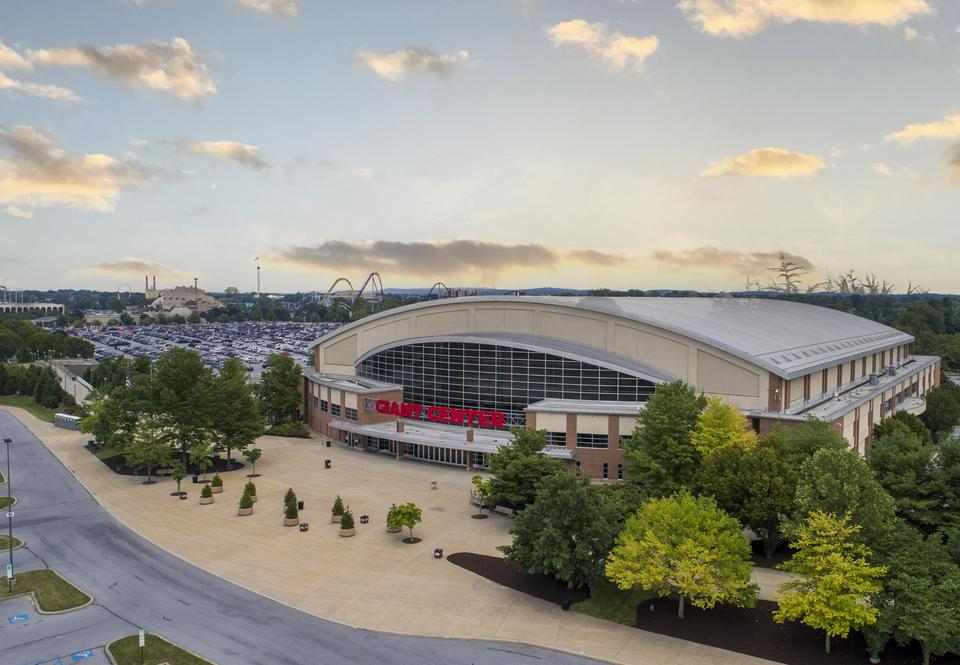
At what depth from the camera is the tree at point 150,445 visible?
6219cm

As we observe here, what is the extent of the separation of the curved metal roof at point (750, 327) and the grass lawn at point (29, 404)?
45.7m

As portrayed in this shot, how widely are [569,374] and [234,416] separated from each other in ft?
112

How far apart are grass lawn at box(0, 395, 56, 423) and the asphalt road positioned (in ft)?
205

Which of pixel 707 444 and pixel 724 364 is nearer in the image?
pixel 707 444

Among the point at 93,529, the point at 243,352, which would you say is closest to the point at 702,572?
the point at 93,529

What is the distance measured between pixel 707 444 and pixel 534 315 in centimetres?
2753

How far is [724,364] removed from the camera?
192ft

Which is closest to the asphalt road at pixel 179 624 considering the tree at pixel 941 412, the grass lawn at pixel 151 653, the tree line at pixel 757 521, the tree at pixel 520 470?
the grass lawn at pixel 151 653

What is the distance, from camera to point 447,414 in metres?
72.3

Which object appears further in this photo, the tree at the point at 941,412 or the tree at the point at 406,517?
the tree at the point at 941,412

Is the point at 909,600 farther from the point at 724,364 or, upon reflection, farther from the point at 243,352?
the point at 243,352

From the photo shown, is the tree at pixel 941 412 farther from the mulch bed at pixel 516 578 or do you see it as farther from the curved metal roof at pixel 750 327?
the mulch bed at pixel 516 578

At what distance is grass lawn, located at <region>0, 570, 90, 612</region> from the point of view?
36.9 metres

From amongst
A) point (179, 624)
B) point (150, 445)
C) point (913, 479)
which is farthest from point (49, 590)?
point (913, 479)
